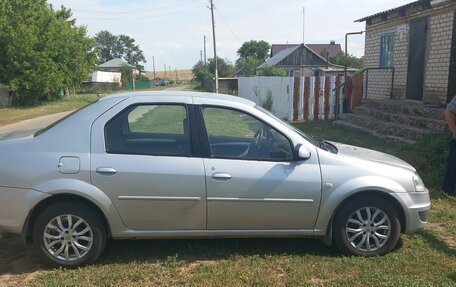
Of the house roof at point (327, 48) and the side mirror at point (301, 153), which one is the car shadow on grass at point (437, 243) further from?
the house roof at point (327, 48)

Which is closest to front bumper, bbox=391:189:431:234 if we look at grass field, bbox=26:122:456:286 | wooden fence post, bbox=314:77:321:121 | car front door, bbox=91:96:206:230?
grass field, bbox=26:122:456:286

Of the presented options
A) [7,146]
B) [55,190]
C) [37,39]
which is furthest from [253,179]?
[37,39]

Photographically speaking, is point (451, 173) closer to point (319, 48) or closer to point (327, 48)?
point (327, 48)

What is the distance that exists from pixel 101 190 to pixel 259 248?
167cm

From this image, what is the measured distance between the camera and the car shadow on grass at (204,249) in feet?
14.2

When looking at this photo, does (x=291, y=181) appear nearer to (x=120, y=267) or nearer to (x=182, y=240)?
(x=182, y=240)

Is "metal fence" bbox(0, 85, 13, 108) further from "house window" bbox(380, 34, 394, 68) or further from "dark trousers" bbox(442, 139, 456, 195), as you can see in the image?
"dark trousers" bbox(442, 139, 456, 195)

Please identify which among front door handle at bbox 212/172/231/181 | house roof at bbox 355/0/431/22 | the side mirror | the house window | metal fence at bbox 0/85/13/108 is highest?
house roof at bbox 355/0/431/22

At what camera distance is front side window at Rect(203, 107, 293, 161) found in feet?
13.8

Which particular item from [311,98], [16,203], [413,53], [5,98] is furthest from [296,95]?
[5,98]

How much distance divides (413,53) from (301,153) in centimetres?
1008

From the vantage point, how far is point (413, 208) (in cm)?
426

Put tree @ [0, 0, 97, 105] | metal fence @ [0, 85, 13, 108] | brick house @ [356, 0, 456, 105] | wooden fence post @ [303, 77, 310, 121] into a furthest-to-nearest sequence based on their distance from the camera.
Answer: metal fence @ [0, 85, 13, 108] → tree @ [0, 0, 97, 105] → wooden fence post @ [303, 77, 310, 121] → brick house @ [356, 0, 456, 105]

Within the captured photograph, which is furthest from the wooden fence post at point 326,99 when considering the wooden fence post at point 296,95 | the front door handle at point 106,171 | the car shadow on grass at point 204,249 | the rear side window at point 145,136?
the front door handle at point 106,171
